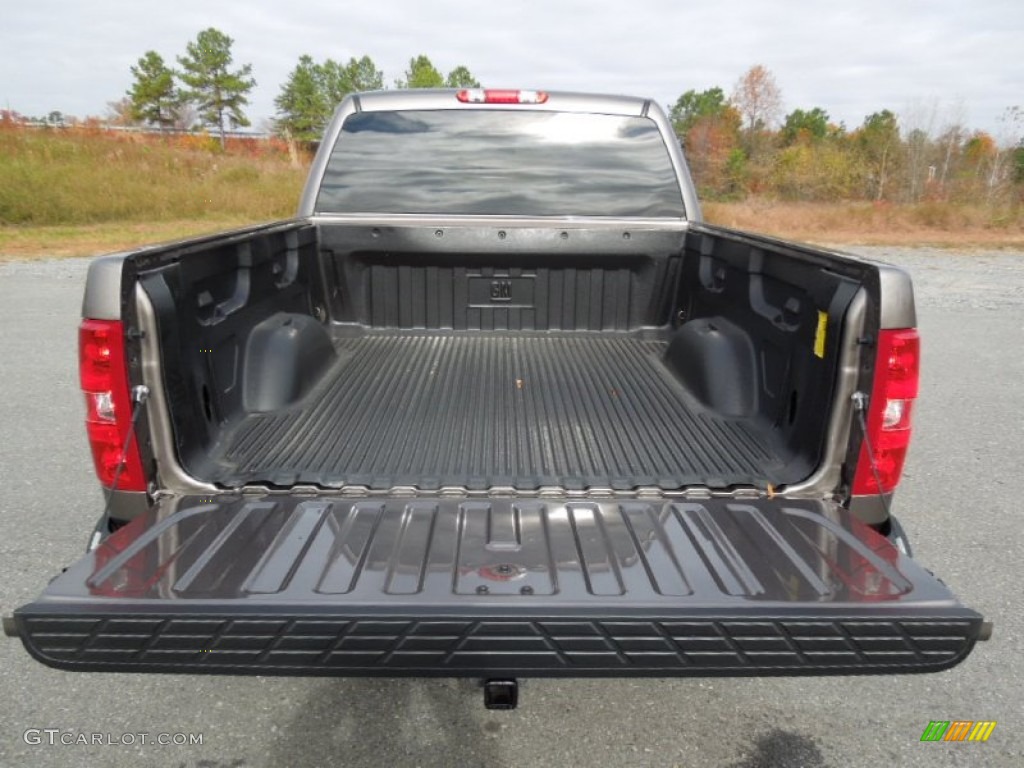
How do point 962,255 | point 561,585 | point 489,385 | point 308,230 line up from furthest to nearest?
point 962,255
point 308,230
point 489,385
point 561,585

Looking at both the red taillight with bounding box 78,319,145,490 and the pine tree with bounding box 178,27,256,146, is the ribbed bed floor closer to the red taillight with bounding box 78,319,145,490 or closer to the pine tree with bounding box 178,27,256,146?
the red taillight with bounding box 78,319,145,490

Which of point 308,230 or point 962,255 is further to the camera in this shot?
point 962,255

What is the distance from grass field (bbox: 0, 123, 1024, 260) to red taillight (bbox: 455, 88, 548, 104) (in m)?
13.0

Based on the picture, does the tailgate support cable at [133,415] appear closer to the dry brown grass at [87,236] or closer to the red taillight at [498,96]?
the red taillight at [498,96]

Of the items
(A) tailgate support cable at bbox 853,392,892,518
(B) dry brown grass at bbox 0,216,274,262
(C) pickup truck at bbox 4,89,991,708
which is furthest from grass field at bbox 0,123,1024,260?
(A) tailgate support cable at bbox 853,392,892,518

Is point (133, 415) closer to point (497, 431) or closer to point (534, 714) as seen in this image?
point (497, 431)

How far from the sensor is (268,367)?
2838 mm

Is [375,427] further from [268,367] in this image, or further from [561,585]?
[561,585]

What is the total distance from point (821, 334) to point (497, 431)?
1.19 meters

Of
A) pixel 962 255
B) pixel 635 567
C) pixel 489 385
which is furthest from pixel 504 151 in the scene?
pixel 962 255

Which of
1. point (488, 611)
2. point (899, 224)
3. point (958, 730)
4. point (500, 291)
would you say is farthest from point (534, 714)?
point (899, 224)

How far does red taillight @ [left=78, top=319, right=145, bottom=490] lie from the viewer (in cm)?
188

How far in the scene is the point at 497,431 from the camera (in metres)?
2.70

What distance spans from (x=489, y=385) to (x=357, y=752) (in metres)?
1.57
